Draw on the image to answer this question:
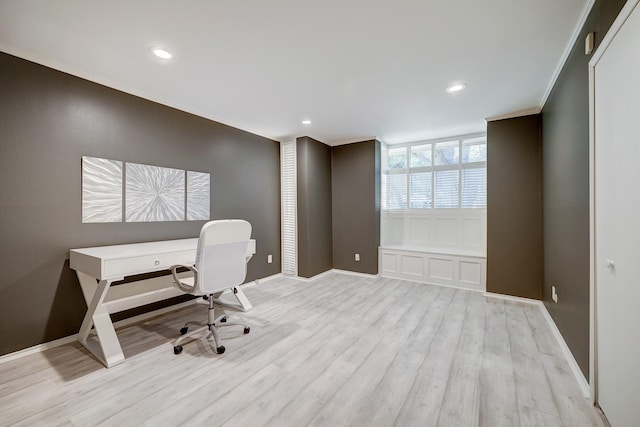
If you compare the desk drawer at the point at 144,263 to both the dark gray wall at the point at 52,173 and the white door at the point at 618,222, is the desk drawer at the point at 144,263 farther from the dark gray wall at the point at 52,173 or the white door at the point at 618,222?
the white door at the point at 618,222

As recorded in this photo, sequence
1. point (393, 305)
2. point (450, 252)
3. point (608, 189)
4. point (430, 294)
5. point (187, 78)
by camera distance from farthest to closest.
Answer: point (450, 252) < point (430, 294) < point (393, 305) < point (187, 78) < point (608, 189)

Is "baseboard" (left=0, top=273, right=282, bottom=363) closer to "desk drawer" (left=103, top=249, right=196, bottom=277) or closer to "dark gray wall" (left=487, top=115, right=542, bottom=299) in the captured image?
"desk drawer" (left=103, top=249, right=196, bottom=277)

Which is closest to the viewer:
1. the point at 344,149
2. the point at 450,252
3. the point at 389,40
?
the point at 389,40

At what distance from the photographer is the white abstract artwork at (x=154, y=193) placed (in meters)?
2.73

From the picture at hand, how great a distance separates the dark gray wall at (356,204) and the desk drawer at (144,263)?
294 cm

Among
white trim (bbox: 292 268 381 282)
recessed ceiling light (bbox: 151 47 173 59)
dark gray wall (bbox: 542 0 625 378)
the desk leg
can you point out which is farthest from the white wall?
recessed ceiling light (bbox: 151 47 173 59)

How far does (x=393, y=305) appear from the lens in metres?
3.25

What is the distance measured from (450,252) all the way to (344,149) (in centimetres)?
258

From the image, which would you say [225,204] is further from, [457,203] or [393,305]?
[457,203]

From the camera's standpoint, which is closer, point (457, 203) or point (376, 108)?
point (376, 108)

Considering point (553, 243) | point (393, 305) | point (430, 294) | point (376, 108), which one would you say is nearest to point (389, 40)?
point (376, 108)

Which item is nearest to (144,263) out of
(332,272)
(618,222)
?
(618,222)

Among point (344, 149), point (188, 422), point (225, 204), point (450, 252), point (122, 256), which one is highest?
point (344, 149)

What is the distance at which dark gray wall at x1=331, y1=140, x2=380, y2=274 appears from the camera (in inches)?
180
